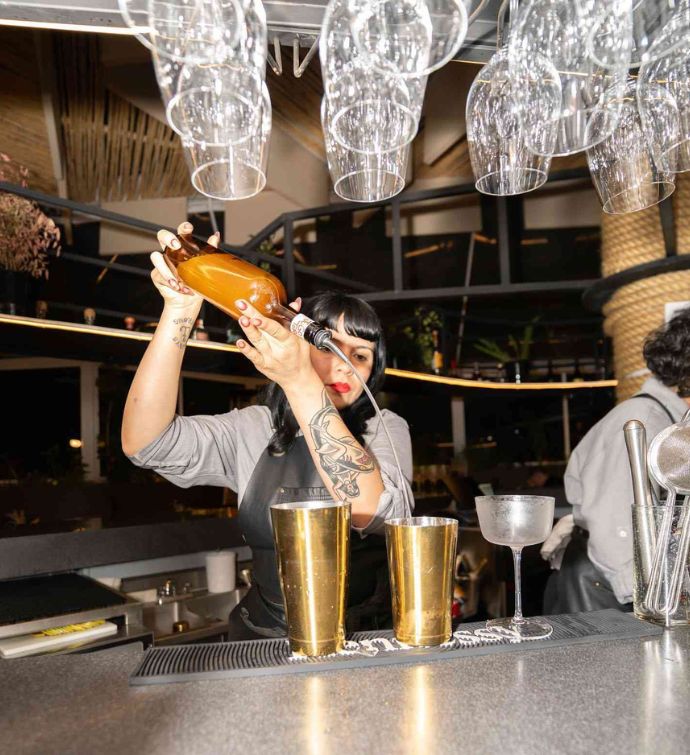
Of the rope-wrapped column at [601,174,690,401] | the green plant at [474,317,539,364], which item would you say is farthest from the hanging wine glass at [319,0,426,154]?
the green plant at [474,317,539,364]

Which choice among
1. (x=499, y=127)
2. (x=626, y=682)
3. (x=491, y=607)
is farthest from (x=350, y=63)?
(x=491, y=607)

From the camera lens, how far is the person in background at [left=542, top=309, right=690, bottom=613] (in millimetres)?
1762

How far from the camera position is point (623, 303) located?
111 inches

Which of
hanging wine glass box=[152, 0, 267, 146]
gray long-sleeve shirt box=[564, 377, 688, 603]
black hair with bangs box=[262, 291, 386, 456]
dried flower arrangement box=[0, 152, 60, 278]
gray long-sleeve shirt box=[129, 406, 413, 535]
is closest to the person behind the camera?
hanging wine glass box=[152, 0, 267, 146]

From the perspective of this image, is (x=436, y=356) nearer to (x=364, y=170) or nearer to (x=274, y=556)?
(x=274, y=556)

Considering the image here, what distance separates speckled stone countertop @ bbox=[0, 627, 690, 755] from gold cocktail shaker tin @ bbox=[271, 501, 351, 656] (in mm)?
74

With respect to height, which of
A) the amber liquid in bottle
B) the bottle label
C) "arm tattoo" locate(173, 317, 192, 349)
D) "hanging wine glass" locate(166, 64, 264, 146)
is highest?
"hanging wine glass" locate(166, 64, 264, 146)

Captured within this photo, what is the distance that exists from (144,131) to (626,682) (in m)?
4.78

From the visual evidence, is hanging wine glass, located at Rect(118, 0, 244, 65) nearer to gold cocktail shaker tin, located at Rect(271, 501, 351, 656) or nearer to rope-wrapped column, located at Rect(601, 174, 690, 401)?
gold cocktail shaker tin, located at Rect(271, 501, 351, 656)

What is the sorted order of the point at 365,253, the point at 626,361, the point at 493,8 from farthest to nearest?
the point at 365,253
the point at 626,361
the point at 493,8

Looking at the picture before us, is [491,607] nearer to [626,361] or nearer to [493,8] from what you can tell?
[626,361]

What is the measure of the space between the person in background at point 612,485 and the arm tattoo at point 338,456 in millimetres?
966

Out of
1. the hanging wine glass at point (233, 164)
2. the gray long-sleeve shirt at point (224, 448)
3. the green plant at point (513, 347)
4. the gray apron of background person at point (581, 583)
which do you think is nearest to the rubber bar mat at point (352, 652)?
the gray long-sleeve shirt at point (224, 448)

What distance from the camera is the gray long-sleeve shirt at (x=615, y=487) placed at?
1.75 m
